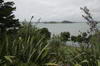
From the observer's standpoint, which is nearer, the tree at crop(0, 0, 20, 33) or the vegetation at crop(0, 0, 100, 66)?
the vegetation at crop(0, 0, 100, 66)

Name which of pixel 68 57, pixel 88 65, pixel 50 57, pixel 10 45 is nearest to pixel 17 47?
pixel 10 45

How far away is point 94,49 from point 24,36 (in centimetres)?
268

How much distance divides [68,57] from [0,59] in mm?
2391

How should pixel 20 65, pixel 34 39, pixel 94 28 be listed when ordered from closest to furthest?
pixel 20 65 < pixel 94 28 < pixel 34 39

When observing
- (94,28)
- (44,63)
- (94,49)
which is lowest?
(44,63)

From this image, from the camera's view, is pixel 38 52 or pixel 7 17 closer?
pixel 38 52

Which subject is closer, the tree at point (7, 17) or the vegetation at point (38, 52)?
the vegetation at point (38, 52)

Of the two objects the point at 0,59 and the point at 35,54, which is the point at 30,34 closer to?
the point at 35,54

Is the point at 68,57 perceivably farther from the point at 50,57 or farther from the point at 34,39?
the point at 34,39

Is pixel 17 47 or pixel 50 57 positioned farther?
pixel 50 57

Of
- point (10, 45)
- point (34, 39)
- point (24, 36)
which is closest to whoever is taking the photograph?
point (10, 45)

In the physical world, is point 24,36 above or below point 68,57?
above

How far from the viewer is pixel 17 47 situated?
6.83 metres

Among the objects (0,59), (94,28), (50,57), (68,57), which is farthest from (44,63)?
(94,28)
